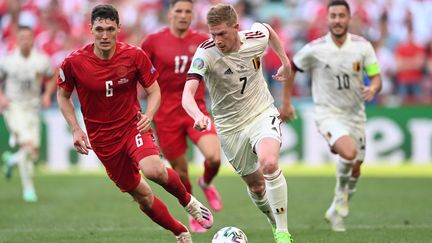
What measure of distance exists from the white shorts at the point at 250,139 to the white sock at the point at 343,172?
6.54 feet

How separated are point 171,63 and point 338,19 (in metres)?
2.35

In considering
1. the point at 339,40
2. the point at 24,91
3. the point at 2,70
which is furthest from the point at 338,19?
the point at 2,70

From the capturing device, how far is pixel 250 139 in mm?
9773

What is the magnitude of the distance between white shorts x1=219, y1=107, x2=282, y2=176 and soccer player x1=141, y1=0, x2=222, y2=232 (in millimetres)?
2101

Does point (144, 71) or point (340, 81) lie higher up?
point (144, 71)

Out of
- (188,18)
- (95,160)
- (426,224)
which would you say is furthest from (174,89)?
(95,160)

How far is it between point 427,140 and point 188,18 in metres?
9.34

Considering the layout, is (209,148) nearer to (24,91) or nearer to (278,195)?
(278,195)

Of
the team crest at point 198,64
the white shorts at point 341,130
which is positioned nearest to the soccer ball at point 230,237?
the team crest at point 198,64

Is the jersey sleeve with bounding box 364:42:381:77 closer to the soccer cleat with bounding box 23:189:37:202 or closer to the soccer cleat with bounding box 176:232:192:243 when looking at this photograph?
the soccer cleat with bounding box 176:232:192:243

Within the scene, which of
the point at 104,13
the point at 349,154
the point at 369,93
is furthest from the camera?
Result: the point at 349,154

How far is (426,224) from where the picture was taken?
1201cm

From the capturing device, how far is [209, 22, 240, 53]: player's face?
9.34 metres

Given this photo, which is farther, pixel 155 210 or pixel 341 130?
pixel 341 130
